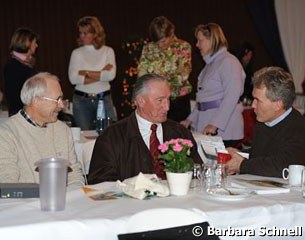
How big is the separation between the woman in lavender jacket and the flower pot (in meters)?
2.32

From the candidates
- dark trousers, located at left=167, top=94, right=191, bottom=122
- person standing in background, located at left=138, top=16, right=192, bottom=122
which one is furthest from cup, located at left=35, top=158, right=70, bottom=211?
dark trousers, located at left=167, top=94, right=191, bottom=122

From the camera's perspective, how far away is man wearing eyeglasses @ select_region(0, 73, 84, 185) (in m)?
3.17

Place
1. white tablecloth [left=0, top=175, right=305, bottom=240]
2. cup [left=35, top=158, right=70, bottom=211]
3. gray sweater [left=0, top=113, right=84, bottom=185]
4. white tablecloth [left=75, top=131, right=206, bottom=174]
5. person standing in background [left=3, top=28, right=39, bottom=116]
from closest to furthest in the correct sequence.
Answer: white tablecloth [left=0, top=175, right=305, bottom=240] < cup [left=35, top=158, right=70, bottom=211] < gray sweater [left=0, top=113, right=84, bottom=185] < white tablecloth [left=75, top=131, right=206, bottom=174] < person standing in background [left=3, top=28, right=39, bottom=116]

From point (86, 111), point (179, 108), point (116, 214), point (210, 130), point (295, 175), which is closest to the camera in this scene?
point (116, 214)

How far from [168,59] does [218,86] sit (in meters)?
0.49

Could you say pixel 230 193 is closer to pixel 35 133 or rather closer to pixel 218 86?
pixel 35 133

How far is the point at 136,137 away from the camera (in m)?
3.50

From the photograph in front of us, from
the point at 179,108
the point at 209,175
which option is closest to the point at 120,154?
the point at 209,175

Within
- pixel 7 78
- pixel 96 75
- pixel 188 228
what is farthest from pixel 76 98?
pixel 188 228

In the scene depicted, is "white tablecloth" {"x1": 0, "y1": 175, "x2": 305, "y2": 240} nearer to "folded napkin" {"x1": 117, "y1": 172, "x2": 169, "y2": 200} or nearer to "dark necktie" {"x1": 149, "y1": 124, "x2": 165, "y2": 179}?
"folded napkin" {"x1": 117, "y1": 172, "x2": 169, "y2": 200}

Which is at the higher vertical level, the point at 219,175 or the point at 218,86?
the point at 218,86

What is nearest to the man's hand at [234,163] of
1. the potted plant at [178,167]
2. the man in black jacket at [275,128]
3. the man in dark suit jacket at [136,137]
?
the man in black jacket at [275,128]

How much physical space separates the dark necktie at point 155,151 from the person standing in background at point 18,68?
195cm

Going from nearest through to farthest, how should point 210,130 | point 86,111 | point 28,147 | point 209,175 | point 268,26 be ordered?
point 209,175 → point 28,147 → point 210,130 → point 86,111 → point 268,26
